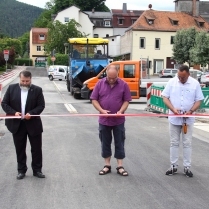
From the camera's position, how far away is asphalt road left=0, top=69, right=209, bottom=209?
638 cm

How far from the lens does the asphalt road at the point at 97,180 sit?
6.38m

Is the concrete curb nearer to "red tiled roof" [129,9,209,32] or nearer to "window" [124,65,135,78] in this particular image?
"window" [124,65,135,78]

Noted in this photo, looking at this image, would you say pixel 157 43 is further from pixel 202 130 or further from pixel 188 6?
pixel 202 130

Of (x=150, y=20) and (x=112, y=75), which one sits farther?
(x=150, y=20)

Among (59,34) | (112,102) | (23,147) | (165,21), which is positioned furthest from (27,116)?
(165,21)

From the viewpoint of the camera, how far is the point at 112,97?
792 cm

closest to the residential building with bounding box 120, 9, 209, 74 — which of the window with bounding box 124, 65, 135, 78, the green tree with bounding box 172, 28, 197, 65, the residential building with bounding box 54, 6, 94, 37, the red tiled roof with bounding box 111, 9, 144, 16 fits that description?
the green tree with bounding box 172, 28, 197, 65

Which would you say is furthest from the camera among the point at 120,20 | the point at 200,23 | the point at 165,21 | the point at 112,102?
the point at 120,20

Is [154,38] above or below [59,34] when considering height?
below

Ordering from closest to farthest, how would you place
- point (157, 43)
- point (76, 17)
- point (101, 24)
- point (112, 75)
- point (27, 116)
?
1. point (27, 116)
2. point (112, 75)
3. point (157, 43)
4. point (76, 17)
5. point (101, 24)

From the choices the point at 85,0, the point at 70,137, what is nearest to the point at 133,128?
the point at 70,137

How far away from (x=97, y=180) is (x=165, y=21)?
65.6 m

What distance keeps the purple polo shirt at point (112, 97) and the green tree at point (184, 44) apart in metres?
54.8

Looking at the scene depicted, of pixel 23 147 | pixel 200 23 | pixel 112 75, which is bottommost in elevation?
pixel 23 147
